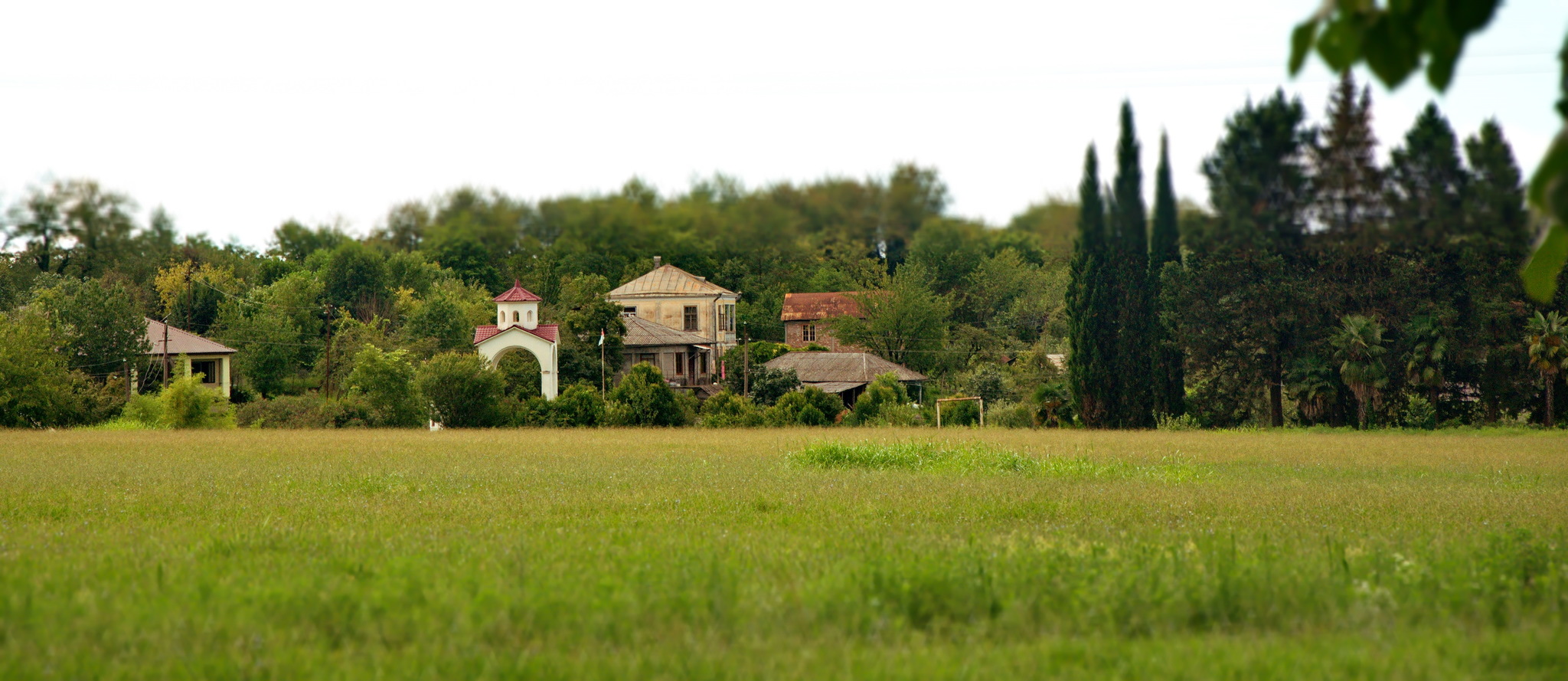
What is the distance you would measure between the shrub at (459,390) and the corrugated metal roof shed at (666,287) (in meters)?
6.20

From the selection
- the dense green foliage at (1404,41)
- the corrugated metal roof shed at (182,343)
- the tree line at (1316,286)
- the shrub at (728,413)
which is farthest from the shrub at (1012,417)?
the corrugated metal roof shed at (182,343)

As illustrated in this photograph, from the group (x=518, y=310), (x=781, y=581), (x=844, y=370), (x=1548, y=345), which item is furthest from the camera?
(x=844, y=370)

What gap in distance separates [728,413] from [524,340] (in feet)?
30.2

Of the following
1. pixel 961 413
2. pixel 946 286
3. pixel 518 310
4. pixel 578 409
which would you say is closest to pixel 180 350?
pixel 518 310

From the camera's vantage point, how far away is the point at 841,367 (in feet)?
187

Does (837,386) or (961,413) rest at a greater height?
(837,386)

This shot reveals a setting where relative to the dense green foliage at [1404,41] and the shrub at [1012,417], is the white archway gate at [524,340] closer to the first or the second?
the shrub at [1012,417]

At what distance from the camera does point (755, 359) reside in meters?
58.2

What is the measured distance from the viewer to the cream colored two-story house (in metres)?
42.6

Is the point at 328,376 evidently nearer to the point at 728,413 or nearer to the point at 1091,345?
the point at 728,413

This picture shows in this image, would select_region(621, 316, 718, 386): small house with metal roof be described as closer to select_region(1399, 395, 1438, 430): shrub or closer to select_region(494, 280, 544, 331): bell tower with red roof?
select_region(494, 280, 544, 331): bell tower with red roof

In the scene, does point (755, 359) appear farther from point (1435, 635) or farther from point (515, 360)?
point (1435, 635)

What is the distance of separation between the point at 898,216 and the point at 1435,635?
411 cm

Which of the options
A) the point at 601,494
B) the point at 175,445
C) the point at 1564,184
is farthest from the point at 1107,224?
the point at 175,445
